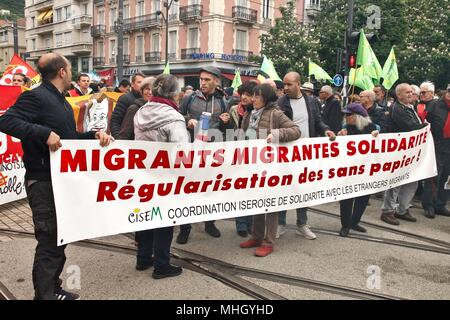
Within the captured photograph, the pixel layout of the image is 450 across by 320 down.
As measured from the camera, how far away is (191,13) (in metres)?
35.5

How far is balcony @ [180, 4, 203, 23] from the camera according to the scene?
35.1 metres

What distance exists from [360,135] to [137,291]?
3296mm

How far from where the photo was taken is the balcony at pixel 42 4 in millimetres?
52312

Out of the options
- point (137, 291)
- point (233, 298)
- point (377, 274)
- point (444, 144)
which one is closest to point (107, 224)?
point (137, 291)

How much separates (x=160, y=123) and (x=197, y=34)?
33.6 m

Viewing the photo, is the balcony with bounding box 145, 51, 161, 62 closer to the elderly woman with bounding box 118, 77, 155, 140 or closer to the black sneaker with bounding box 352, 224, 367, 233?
the black sneaker with bounding box 352, 224, 367, 233

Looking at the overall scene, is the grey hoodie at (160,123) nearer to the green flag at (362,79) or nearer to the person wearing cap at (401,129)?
the person wearing cap at (401,129)

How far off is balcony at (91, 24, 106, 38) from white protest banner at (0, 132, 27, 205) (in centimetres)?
4079

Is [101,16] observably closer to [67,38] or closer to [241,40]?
[67,38]

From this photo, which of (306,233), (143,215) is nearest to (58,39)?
(306,233)

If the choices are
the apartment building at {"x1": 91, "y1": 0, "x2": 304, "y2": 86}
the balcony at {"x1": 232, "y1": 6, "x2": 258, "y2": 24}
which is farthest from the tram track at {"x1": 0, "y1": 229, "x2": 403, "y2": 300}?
the balcony at {"x1": 232, "y1": 6, "x2": 258, "y2": 24}

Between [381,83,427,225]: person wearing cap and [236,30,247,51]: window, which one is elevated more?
[236,30,247,51]: window

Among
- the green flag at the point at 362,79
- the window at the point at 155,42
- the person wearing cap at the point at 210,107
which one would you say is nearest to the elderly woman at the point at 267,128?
the person wearing cap at the point at 210,107

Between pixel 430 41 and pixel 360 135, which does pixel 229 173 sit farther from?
pixel 430 41
